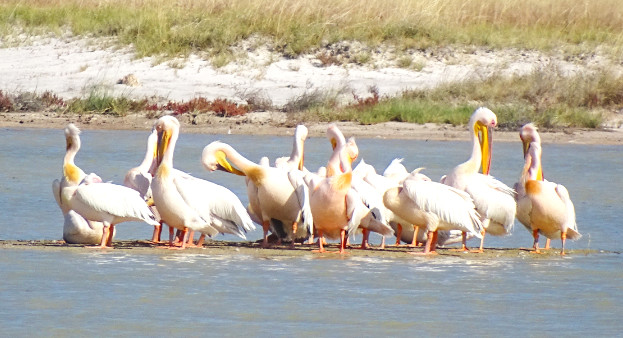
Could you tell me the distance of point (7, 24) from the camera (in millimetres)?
18703

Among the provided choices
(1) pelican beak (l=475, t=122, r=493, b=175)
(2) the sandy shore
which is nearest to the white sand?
(1) pelican beak (l=475, t=122, r=493, b=175)

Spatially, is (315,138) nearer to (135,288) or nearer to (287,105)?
(287,105)

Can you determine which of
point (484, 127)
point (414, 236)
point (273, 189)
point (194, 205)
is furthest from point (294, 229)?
point (484, 127)

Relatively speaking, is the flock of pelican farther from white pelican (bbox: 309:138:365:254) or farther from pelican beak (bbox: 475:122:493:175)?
pelican beak (bbox: 475:122:493:175)

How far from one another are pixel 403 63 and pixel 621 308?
10.7 metres

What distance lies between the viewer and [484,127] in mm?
9555

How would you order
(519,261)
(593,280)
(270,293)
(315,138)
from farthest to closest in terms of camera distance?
(315,138) < (519,261) < (593,280) < (270,293)

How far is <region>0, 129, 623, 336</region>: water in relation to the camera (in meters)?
6.58

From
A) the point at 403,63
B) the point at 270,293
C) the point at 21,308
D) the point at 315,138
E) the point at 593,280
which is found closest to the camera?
the point at 21,308

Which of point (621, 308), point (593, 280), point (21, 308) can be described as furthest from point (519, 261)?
point (21, 308)

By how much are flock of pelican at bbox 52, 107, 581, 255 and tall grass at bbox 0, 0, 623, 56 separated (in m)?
8.90

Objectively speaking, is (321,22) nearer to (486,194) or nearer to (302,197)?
(486,194)

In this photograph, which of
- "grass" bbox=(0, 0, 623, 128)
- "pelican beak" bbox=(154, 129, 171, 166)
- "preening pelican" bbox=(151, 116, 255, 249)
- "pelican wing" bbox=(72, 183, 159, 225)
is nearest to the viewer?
"pelican wing" bbox=(72, 183, 159, 225)

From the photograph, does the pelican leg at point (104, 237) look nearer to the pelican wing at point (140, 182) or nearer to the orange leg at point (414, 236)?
the pelican wing at point (140, 182)
